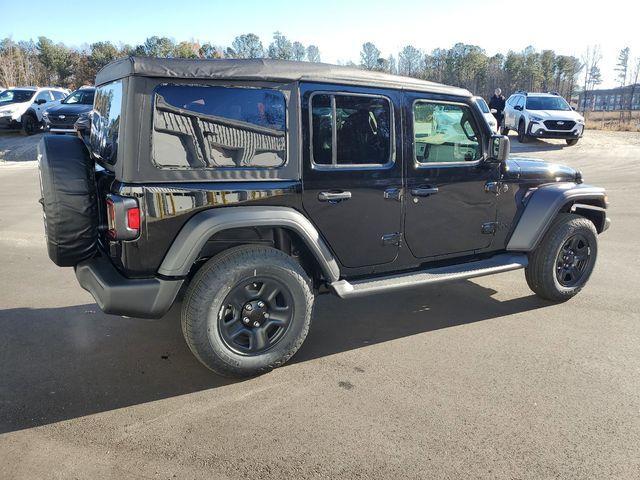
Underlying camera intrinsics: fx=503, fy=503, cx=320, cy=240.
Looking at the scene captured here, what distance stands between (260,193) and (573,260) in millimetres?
3149

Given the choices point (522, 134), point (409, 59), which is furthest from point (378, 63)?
point (522, 134)

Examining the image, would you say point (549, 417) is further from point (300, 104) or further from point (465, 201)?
point (300, 104)

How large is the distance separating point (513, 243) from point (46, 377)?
381cm

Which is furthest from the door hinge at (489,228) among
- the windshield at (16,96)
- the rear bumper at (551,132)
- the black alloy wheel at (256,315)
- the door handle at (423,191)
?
the windshield at (16,96)

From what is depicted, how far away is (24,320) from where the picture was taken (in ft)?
13.9

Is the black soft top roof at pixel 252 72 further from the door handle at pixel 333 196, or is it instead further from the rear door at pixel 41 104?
the rear door at pixel 41 104

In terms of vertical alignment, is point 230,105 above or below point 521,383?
above

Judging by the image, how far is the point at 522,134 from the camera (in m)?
18.5

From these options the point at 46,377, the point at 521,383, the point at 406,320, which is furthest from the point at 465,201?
the point at 46,377

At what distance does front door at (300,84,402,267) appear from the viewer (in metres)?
3.46

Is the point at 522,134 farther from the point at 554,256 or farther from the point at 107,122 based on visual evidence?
the point at 107,122

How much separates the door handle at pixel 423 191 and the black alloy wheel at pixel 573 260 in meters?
1.51

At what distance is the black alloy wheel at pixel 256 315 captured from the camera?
3293 mm

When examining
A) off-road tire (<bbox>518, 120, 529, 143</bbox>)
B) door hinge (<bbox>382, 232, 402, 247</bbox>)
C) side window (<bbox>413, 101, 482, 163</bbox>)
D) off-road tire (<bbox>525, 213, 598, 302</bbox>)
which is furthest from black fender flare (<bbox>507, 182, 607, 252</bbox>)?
off-road tire (<bbox>518, 120, 529, 143</bbox>)
